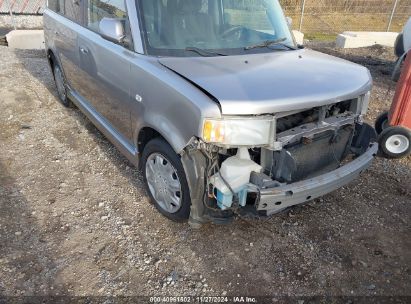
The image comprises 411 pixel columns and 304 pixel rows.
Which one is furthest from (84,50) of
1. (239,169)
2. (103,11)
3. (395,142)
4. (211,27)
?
(395,142)

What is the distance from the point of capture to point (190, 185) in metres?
2.61

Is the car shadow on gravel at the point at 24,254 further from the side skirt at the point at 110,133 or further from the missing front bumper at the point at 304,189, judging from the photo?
the missing front bumper at the point at 304,189

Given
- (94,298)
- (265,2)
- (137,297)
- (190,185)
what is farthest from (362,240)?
(265,2)

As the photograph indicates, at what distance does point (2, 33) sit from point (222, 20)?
12335mm

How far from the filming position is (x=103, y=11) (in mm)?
3537

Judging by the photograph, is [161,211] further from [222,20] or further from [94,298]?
[222,20]

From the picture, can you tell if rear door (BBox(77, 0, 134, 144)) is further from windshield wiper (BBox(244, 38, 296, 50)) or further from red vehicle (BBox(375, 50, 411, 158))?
red vehicle (BBox(375, 50, 411, 158))

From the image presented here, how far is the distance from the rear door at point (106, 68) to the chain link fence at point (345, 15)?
11.6m

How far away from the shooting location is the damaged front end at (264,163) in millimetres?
2354

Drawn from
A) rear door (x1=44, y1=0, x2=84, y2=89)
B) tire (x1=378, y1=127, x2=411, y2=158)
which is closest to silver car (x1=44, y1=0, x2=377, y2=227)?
rear door (x1=44, y1=0, x2=84, y2=89)

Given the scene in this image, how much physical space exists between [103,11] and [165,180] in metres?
1.87

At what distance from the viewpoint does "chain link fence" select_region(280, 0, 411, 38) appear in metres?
14.0

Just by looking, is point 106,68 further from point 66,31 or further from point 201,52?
point 66,31

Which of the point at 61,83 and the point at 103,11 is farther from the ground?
the point at 103,11
